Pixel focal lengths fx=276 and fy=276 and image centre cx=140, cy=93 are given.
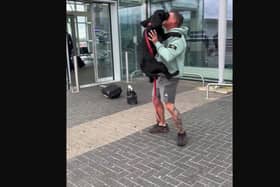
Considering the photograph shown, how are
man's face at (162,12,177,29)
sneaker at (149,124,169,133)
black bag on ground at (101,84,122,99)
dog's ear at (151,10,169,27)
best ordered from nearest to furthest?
1. dog's ear at (151,10,169,27)
2. man's face at (162,12,177,29)
3. sneaker at (149,124,169,133)
4. black bag on ground at (101,84,122,99)

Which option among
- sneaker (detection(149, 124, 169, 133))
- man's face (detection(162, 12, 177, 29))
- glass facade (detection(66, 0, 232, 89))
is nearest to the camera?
man's face (detection(162, 12, 177, 29))

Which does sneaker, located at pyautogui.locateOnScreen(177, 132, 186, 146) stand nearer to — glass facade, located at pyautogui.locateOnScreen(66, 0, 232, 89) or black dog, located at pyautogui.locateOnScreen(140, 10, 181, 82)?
black dog, located at pyautogui.locateOnScreen(140, 10, 181, 82)

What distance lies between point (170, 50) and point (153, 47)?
332mm

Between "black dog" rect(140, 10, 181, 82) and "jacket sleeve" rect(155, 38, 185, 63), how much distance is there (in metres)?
0.14

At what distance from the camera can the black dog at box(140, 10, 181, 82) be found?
3.38 metres

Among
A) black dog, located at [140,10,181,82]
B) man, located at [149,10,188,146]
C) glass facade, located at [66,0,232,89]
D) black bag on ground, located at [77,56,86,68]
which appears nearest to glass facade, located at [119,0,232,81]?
glass facade, located at [66,0,232,89]

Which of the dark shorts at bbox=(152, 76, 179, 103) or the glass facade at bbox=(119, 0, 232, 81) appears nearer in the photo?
the dark shorts at bbox=(152, 76, 179, 103)

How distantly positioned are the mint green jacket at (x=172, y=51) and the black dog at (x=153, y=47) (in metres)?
0.06

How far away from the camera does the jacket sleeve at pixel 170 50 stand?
325cm

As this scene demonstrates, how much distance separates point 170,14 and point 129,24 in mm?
6118

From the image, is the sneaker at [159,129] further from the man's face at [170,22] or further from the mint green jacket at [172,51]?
the man's face at [170,22]
